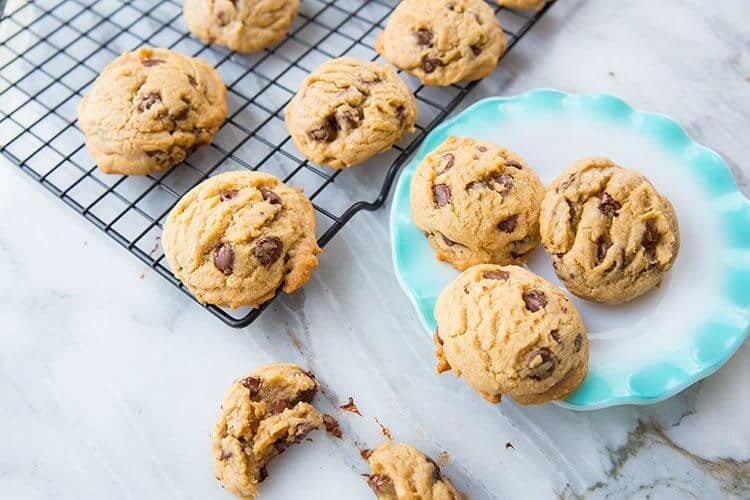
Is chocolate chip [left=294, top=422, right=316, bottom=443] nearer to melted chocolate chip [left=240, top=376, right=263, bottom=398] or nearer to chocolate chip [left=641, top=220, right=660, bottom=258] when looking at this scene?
melted chocolate chip [left=240, top=376, right=263, bottom=398]

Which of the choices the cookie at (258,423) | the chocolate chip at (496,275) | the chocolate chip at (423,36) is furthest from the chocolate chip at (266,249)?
the chocolate chip at (423,36)

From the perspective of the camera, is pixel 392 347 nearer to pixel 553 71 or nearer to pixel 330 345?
pixel 330 345

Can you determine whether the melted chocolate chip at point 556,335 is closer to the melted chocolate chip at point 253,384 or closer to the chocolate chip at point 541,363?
the chocolate chip at point 541,363

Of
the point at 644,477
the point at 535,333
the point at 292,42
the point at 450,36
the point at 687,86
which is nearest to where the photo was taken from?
the point at 535,333

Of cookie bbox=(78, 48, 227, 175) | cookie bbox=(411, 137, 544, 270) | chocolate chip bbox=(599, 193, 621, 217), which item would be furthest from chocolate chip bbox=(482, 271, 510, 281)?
cookie bbox=(78, 48, 227, 175)

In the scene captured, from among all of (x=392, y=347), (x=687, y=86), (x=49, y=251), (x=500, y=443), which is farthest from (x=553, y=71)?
(x=49, y=251)

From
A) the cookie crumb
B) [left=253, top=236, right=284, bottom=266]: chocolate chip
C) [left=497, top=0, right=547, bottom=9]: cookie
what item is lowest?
the cookie crumb
